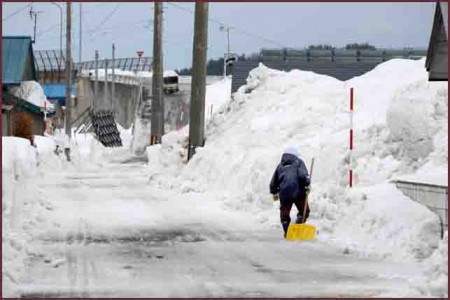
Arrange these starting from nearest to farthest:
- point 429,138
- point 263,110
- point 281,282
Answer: point 281,282, point 429,138, point 263,110

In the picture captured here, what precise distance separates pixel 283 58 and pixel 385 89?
13485 millimetres

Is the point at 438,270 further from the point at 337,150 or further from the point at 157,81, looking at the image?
the point at 157,81

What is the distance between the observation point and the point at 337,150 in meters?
16.7

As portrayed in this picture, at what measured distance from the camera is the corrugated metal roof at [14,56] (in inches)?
1905

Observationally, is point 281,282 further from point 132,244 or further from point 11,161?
point 11,161

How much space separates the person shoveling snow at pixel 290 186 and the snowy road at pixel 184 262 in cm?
41

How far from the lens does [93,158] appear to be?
39.8 meters

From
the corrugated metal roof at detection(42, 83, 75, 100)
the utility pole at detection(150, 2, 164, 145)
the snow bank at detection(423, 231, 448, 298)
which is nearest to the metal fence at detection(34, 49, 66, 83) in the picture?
the corrugated metal roof at detection(42, 83, 75, 100)

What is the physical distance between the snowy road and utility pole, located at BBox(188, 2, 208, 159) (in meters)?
8.25

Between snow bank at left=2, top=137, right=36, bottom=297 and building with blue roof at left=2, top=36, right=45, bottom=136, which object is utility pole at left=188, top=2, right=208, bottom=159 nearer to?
snow bank at left=2, top=137, right=36, bottom=297

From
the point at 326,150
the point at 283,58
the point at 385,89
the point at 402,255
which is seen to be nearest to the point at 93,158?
the point at 283,58

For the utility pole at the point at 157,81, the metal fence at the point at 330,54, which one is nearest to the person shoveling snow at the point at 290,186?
the metal fence at the point at 330,54

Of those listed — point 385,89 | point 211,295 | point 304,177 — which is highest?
point 385,89

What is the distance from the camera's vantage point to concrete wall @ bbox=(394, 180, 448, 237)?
11.1 m
